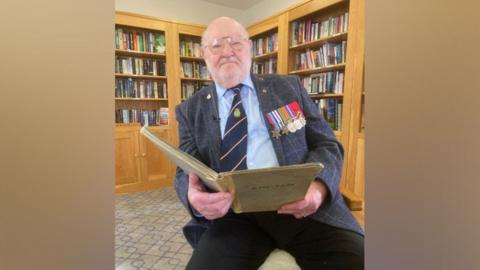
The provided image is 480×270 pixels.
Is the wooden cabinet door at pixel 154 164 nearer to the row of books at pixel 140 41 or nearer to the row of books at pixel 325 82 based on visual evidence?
the row of books at pixel 140 41

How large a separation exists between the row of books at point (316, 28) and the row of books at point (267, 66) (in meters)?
0.44

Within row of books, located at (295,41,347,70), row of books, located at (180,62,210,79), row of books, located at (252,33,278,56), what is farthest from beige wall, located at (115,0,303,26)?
row of books, located at (295,41,347,70)

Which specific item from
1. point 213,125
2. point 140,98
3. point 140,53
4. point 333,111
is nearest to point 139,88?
point 140,98

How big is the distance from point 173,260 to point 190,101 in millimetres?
1143

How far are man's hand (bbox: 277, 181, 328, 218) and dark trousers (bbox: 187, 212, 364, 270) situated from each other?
0.06 meters

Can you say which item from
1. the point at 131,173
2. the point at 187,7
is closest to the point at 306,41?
the point at 187,7

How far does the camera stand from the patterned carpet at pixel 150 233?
1.76 m

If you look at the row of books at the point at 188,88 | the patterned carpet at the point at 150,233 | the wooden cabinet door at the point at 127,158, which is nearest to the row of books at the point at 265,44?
the row of books at the point at 188,88

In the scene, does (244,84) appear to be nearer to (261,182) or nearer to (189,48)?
(261,182)

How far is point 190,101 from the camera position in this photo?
3.70 feet
